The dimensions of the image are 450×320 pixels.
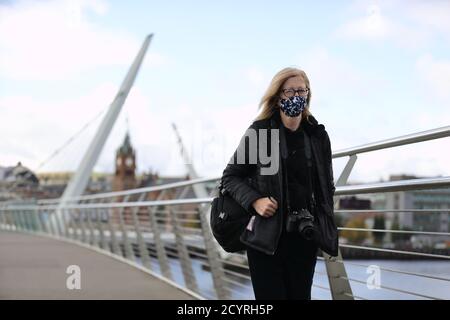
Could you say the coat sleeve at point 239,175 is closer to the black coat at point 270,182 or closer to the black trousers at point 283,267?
the black coat at point 270,182

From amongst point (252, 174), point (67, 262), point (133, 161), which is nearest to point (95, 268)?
point (67, 262)

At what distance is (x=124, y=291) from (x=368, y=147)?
3.41 m

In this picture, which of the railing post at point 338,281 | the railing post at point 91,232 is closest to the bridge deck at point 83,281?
the railing post at point 338,281

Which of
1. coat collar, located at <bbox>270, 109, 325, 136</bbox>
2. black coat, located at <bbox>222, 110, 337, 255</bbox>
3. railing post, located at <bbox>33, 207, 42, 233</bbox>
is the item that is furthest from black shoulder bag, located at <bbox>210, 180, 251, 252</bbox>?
railing post, located at <bbox>33, 207, 42, 233</bbox>

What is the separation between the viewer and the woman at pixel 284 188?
94.7 inches

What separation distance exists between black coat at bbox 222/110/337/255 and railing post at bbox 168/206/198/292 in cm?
409

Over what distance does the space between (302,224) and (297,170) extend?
18cm

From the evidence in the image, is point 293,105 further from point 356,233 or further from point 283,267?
point 356,233

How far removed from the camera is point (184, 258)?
684 cm

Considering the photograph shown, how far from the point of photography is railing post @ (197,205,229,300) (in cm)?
577

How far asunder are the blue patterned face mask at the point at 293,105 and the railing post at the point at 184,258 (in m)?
4.19

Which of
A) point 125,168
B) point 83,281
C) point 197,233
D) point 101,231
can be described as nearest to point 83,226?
point 101,231

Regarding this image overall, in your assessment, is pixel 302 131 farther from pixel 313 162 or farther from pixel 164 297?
pixel 164 297
